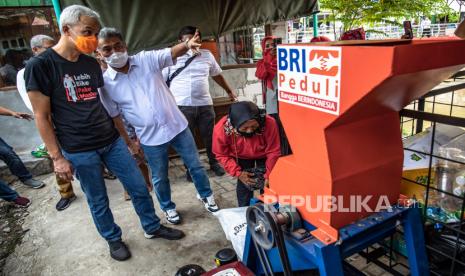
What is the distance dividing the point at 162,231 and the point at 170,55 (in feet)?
4.91

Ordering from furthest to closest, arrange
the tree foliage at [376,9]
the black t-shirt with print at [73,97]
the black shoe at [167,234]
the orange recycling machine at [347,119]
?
the tree foliage at [376,9]
the black shoe at [167,234]
the black t-shirt with print at [73,97]
the orange recycling machine at [347,119]

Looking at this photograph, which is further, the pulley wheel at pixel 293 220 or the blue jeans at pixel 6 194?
the blue jeans at pixel 6 194

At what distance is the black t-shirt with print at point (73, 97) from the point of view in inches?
77.5

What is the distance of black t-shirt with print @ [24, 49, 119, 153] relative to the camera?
1.97 meters

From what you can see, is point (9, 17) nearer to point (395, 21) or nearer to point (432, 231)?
point (432, 231)

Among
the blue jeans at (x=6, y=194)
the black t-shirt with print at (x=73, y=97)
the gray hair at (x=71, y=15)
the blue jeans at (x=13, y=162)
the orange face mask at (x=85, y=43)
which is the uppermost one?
the gray hair at (x=71, y=15)

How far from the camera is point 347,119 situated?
40.9 inches

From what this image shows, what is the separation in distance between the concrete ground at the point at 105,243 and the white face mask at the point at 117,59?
152 centimetres

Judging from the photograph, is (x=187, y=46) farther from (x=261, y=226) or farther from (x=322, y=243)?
(x=322, y=243)

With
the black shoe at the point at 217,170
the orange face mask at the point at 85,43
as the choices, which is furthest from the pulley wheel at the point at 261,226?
the black shoe at the point at 217,170

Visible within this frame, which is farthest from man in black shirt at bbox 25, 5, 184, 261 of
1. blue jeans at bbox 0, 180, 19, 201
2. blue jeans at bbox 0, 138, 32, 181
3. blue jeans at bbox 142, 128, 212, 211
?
blue jeans at bbox 0, 138, 32, 181

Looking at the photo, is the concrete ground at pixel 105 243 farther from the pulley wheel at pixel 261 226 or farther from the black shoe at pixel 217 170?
the pulley wheel at pixel 261 226

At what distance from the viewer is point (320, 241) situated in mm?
1117

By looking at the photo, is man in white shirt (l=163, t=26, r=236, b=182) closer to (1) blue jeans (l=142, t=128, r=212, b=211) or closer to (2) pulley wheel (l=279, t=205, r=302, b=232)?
(1) blue jeans (l=142, t=128, r=212, b=211)
